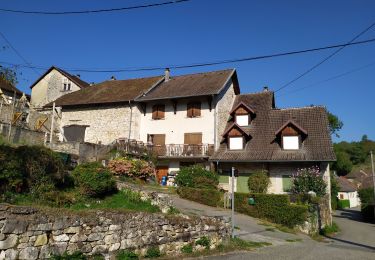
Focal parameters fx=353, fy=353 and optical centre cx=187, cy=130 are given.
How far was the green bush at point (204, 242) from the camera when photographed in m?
10.8

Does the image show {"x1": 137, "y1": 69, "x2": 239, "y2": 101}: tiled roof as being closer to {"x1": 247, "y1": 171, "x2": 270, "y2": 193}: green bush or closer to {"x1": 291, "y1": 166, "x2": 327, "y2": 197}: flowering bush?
{"x1": 247, "y1": 171, "x2": 270, "y2": 193}: green bush

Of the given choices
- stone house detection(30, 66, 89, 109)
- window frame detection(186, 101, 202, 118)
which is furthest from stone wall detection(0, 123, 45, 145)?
stone house detection(30, 66, 89, 109)

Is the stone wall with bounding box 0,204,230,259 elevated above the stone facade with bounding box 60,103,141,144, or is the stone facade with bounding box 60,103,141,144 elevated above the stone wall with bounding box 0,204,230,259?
the stone facade with bounding box 60,103,141,144

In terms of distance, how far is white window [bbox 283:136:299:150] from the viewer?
2595cm

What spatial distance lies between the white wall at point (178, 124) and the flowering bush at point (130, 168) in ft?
17.5

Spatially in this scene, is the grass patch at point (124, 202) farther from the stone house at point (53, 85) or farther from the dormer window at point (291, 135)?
the stone house at point (53, 85)

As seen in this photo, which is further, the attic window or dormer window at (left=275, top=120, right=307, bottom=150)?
the attic window

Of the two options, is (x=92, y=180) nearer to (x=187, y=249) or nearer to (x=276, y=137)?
(x=187, y=249)

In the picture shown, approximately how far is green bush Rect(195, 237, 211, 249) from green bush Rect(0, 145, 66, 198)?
18.2 feet

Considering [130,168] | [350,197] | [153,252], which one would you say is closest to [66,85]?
[130,168]

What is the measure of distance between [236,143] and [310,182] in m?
6.50

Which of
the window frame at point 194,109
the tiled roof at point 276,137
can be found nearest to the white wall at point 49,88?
the window frame at point 194,109

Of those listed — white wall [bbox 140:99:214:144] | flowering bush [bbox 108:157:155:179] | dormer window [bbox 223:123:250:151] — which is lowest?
flowering bush [bbox 108:157:155:179]

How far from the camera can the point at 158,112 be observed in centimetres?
3155
